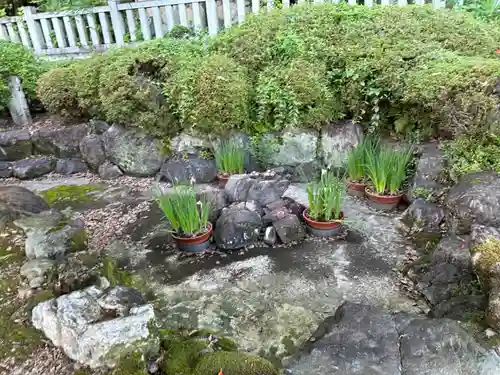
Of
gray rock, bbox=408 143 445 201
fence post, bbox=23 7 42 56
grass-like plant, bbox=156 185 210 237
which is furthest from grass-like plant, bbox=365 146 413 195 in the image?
fence post, bbox=23 7 42 56

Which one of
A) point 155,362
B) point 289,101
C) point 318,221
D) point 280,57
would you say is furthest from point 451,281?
point 280,57

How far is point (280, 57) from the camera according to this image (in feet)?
16.5

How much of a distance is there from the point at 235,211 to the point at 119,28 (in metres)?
4.70

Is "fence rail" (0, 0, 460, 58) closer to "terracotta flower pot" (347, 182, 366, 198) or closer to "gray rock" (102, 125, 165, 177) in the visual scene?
"gray rock" (102, 125, 165, 177)

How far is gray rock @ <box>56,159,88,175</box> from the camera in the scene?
18.8 ft

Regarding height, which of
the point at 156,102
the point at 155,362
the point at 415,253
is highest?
the point at 156,102

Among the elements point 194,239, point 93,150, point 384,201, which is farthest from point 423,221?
point 93,150

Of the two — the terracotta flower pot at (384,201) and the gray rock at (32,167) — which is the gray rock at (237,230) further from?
the gray rock at (32,167)

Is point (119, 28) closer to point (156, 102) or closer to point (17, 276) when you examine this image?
point (156, 102)

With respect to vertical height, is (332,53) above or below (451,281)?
above

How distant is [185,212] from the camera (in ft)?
11.6

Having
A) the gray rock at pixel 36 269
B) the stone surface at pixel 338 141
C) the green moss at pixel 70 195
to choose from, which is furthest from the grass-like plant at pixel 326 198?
the green moss at pixel 70 195

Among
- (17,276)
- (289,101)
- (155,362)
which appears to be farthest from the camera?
(289,101)

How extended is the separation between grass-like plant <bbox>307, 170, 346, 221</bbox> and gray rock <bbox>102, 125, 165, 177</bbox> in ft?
7.78
